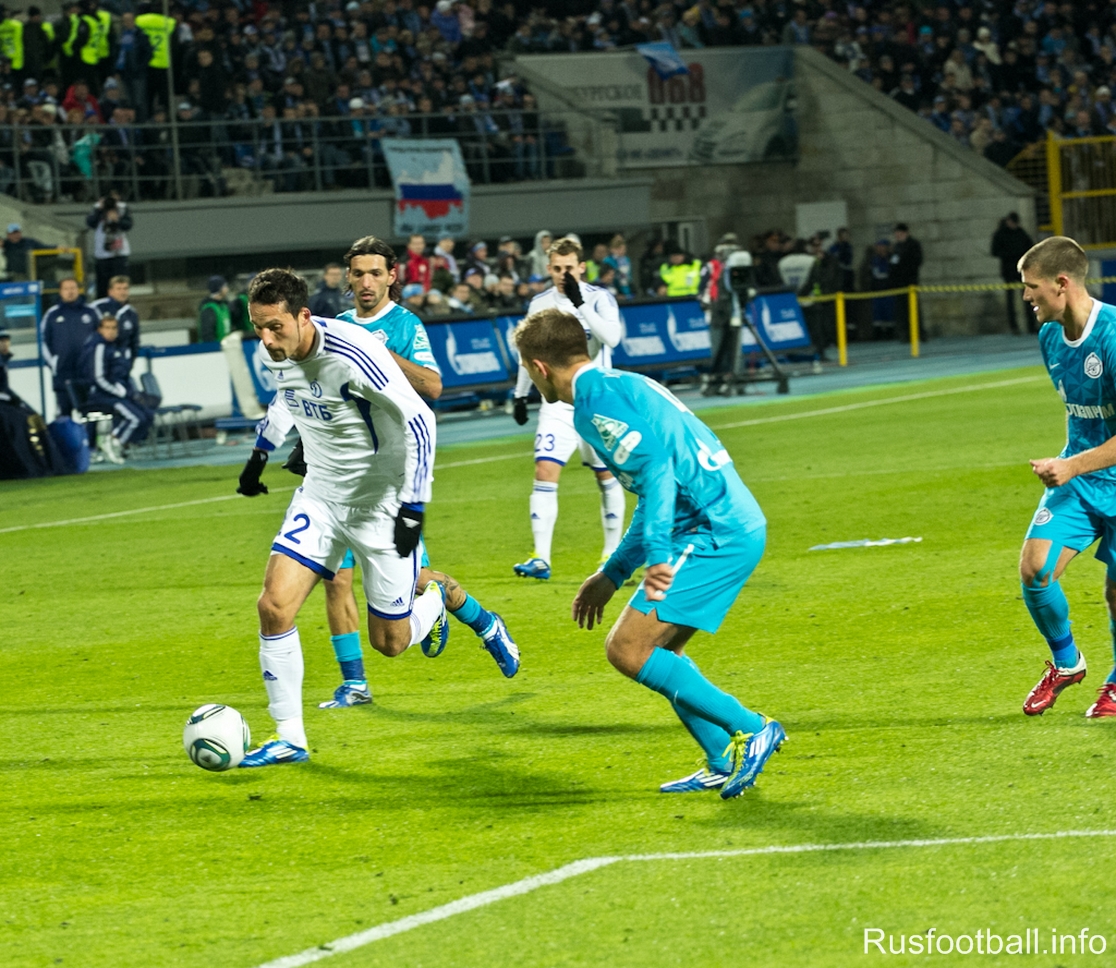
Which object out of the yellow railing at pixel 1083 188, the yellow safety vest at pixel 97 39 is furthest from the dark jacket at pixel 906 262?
the yellow safety vest at pixel 97 39

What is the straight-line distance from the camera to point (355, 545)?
24.1ft

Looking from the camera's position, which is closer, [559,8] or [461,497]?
[461,497]

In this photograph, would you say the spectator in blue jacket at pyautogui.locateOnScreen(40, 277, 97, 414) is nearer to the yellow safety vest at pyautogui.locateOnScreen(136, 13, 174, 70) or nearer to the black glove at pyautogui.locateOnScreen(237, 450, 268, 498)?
the yellow safety vest at pyautogui.locateOnScreen(136, 13, 174, 70)

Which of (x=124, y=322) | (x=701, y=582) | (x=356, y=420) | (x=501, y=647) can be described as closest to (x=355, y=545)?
(x=356, y=420)

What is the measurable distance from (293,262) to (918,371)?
11.3 metres

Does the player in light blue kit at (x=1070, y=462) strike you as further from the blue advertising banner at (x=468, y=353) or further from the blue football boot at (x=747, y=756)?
the blue advertising banner at (x=468, y=353)

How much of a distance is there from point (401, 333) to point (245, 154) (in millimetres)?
22632

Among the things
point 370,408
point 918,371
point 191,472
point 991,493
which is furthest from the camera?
point 918,371

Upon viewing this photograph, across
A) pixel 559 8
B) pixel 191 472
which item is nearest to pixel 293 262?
pixel 559 8

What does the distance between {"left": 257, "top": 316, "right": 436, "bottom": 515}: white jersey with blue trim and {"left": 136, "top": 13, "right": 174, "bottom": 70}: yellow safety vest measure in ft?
76.9

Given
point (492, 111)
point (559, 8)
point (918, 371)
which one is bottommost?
point (918, 371)

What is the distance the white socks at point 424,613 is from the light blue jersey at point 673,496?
1789 millimetres

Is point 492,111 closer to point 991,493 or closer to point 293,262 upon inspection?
point 293,262

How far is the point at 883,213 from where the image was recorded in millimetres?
38406
